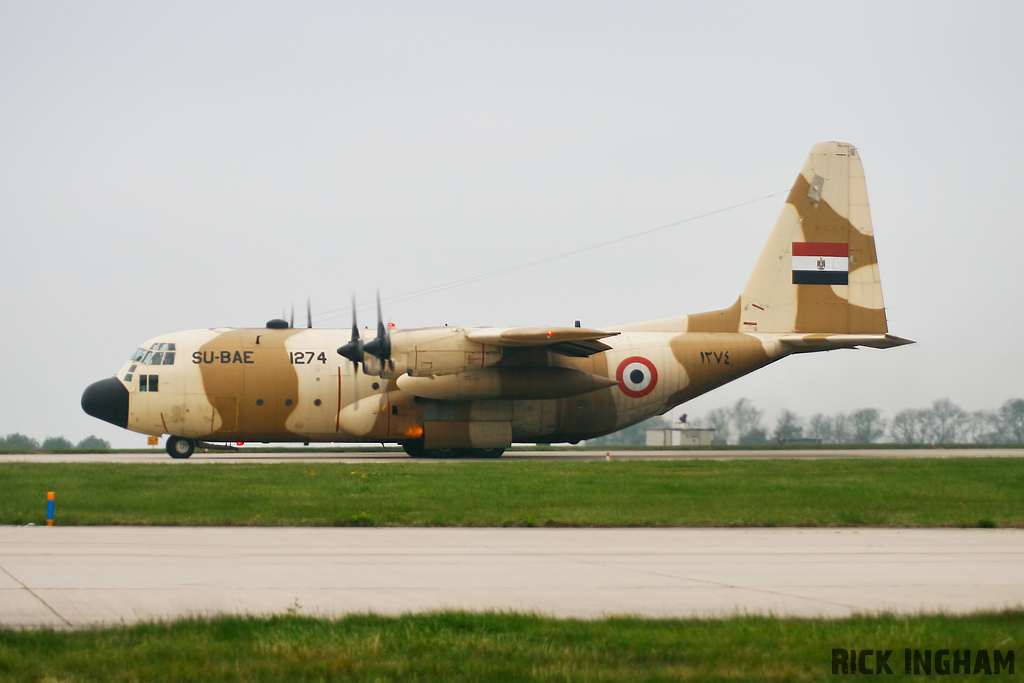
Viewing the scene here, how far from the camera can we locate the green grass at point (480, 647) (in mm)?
6711

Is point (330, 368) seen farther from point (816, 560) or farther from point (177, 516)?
point (816, 560)

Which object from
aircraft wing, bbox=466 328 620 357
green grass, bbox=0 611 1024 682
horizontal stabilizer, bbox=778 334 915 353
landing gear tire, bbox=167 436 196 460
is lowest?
landing gear tire, bbox=167 436 196 460

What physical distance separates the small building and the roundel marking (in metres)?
12.8

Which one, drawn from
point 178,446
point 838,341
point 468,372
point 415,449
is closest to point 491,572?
point 468,372

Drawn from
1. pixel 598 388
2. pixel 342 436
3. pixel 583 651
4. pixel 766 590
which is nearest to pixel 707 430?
pixel 598 388

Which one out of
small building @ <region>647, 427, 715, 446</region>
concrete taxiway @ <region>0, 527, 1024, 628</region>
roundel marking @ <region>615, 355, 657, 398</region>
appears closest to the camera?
concrete taxiway @ <region>0, 527, 1024, 628</region>

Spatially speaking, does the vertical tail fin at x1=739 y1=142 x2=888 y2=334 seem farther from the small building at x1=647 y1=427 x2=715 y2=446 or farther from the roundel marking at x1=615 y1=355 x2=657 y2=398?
the small building at x1=647 y1=427 x2=715 y2=446

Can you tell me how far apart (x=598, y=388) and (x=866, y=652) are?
26102 mm

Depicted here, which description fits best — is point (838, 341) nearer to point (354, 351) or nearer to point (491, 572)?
point (354, 351)

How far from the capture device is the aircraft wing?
99.9ft

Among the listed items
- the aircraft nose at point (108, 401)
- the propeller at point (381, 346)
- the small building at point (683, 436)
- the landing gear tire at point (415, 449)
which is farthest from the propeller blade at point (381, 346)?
the small building at point (683, 436)

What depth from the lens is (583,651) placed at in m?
7.23

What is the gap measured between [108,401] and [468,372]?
1204 cm

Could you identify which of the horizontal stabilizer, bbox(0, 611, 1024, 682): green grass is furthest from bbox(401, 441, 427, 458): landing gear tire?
bbox(0, 611, 1024, 682): green grass
